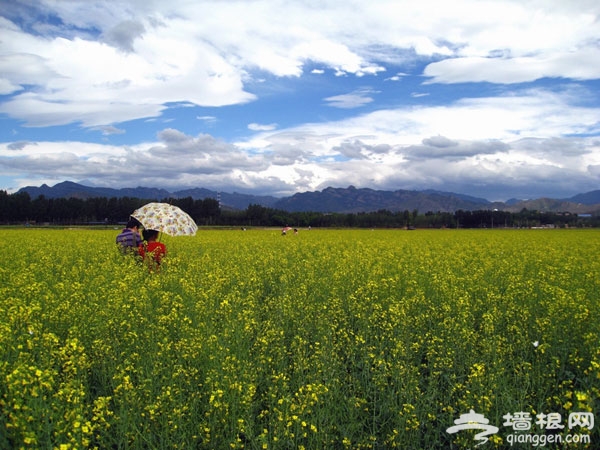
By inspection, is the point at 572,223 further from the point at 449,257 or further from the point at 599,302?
the point at 599,302

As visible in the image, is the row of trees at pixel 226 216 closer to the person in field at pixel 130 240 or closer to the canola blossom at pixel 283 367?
the person in field at pixel 130 240

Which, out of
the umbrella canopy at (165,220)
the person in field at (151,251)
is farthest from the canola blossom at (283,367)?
the umbrella canopy at (165,220)

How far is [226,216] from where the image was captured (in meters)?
103

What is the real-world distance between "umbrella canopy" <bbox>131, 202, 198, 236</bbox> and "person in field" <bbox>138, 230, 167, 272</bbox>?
0.45 metres

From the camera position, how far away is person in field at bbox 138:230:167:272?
12366 mm

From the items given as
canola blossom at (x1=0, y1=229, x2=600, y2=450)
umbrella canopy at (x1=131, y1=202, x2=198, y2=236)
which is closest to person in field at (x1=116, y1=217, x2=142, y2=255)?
umbrella canopy at (x1=131, y1=202, x2=198, y2=236)

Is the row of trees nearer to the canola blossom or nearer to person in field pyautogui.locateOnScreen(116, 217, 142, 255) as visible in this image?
person in field pyautogui.locateOnScreen(116, 217, 142, 255)

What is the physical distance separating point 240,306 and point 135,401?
431 centimetres

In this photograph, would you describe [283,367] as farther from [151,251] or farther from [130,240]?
[130,240]

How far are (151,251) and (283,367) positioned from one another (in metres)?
7.82

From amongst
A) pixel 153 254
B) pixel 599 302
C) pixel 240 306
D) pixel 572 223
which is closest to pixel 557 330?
pixel 599 302

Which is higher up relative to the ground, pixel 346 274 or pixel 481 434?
pixel 346 274

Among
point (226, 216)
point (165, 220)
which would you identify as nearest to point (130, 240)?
point (165, 220)

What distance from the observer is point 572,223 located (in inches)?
4311
